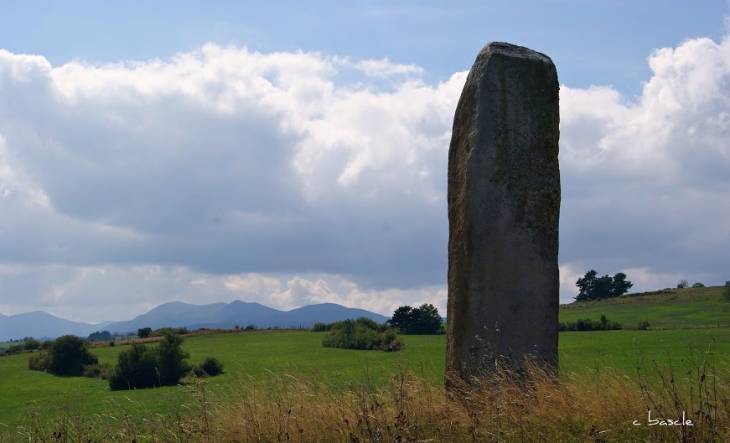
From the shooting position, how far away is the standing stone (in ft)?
→ 42.1

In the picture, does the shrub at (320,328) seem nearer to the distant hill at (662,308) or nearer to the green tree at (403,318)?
the green tree at (403,318)

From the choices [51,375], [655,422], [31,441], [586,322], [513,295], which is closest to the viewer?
[655,422]

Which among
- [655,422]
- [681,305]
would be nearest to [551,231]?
[655,422]

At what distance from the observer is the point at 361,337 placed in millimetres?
51594

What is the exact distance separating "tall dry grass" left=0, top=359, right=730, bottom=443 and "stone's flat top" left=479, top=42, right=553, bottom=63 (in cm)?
538

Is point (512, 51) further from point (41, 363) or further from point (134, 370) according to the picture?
point (41, 363)

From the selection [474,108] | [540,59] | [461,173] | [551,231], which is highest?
[540,59]

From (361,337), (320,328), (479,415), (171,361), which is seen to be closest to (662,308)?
(320,328)

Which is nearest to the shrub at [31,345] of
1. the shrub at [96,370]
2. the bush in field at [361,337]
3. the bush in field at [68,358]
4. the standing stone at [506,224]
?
the bush in field at [68,358]

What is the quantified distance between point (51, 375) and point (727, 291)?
67130mm

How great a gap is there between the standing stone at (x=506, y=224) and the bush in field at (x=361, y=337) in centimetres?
3426

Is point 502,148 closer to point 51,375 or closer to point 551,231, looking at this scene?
point 551,231

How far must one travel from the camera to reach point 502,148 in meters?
13.1

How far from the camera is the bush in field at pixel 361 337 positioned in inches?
1941
